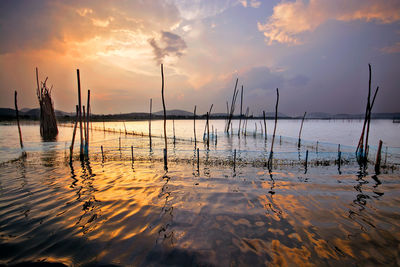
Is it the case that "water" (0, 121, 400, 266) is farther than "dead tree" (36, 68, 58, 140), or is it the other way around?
"dead tree" (36, 68, 58, 140)

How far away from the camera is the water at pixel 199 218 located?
505 centimetres

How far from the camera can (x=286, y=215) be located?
7211 mm

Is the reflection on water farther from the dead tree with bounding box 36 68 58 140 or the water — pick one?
the dead tree with bounding box 36 68 58 140

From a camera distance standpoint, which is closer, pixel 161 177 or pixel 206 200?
pixel 206 200

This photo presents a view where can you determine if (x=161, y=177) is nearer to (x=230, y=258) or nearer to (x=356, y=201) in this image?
(x=230, y=258)

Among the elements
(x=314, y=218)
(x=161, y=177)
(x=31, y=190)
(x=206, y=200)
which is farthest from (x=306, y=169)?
(x=31, y=190)

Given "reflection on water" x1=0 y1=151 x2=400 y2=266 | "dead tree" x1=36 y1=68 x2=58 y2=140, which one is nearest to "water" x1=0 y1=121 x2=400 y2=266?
"reflection on water" x1=0 y1=151 x2=400 y2=266

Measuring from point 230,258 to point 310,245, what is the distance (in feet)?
8.36

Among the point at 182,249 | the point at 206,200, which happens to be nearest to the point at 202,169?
the point at 206,200

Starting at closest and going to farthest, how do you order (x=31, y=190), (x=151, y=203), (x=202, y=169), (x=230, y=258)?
(x=230, y=258)
(x=151, y=203)
(x=31, y=190)
(x=202, y=169)

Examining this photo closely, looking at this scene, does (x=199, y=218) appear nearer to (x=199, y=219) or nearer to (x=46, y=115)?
(x=199, y=219)

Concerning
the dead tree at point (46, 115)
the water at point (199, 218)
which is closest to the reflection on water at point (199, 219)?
the water at point (199, 218)

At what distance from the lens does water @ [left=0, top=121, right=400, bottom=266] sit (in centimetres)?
505

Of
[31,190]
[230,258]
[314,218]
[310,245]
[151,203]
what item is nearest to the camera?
[230,258]
